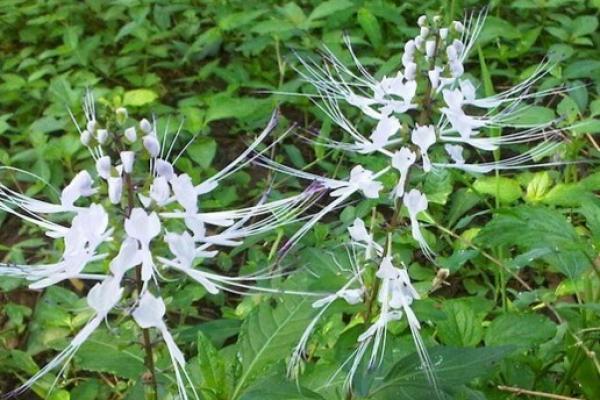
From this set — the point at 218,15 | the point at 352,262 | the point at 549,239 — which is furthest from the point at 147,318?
the point at 218,15

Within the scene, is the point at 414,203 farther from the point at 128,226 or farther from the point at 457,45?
the point at 128,226

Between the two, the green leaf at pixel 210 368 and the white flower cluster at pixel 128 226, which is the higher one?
the white flower cluster at pixel 128 226

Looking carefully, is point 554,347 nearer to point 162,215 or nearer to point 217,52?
Result: point 162,215

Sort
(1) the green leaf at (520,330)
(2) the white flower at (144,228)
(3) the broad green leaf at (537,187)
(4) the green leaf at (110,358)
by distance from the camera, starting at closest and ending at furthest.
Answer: (2) the white flower at (144,228)
(4) the green leaf at (110,358)
(1) the green leaf at (520,330)
(3) the broad green leaf at (537,187)

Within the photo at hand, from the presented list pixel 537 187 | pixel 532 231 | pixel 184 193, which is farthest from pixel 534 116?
pixel 184 193

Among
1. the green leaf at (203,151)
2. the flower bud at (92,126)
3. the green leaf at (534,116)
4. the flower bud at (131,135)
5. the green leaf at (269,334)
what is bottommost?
the green leaf at (203,151)

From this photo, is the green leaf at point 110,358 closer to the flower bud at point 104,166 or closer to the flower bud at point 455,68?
the flower bud at point 104,166

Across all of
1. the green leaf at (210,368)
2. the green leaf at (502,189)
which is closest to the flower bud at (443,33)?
the green leaf at (210,368)
